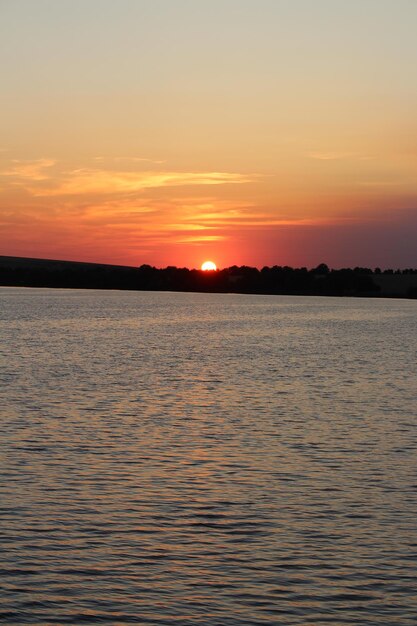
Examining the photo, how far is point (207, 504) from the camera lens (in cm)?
2306

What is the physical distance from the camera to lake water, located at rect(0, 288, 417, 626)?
1631 centimetres

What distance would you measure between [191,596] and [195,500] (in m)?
6.97

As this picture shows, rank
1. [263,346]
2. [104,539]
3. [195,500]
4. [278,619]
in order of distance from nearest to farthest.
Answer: [278,619] → [104,539] → [195,500] → [263,346]

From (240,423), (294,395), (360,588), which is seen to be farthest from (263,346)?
(360,588)

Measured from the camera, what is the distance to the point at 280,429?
34.9 metres

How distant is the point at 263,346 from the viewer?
94.1 metres

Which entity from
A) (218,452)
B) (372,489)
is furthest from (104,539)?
(218,452)

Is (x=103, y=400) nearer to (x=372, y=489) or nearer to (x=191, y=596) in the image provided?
(x=372, y=489)

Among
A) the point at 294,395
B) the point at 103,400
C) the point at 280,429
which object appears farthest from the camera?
the point at 294,395

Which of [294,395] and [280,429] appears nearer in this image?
[280,429]

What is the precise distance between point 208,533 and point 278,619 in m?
5.23

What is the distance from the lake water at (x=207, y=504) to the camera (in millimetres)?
16312

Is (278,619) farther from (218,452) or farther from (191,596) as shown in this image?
(218,452)

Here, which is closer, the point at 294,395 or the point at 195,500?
the point at 195,500
